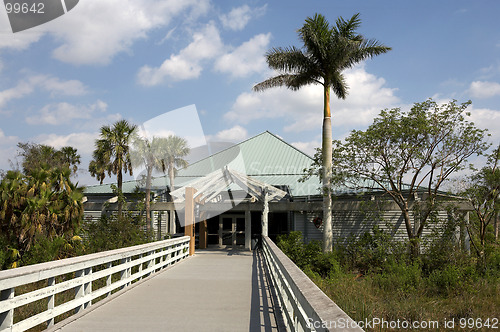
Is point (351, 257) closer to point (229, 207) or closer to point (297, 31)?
point (229, 207)

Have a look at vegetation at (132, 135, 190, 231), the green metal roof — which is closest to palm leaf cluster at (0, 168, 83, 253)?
vegetation at (132, 135, 190, 231)

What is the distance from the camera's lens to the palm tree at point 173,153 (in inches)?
1398

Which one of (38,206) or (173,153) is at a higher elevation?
(173,153)

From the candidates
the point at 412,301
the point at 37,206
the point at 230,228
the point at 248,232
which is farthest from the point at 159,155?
the point at 412,301

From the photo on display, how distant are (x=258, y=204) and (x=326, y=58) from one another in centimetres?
918

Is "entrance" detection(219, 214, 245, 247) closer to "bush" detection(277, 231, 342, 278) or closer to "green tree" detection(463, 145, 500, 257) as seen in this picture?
"bush" detection(277, 231, 342, 278)

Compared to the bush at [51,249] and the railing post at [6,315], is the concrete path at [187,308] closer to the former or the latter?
the railing post at [6,315]

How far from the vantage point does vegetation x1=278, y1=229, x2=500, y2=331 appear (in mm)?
12789

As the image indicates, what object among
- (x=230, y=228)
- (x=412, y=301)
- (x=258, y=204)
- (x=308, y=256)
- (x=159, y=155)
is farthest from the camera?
(x=159, y=155)

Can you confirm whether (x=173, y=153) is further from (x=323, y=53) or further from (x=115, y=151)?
(x=323, y=53)

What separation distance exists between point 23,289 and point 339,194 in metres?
16.4

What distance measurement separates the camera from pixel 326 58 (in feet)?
73.7

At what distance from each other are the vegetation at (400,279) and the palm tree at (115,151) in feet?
43.8

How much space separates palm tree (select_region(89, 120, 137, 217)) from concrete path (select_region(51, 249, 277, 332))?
63.1 feet
